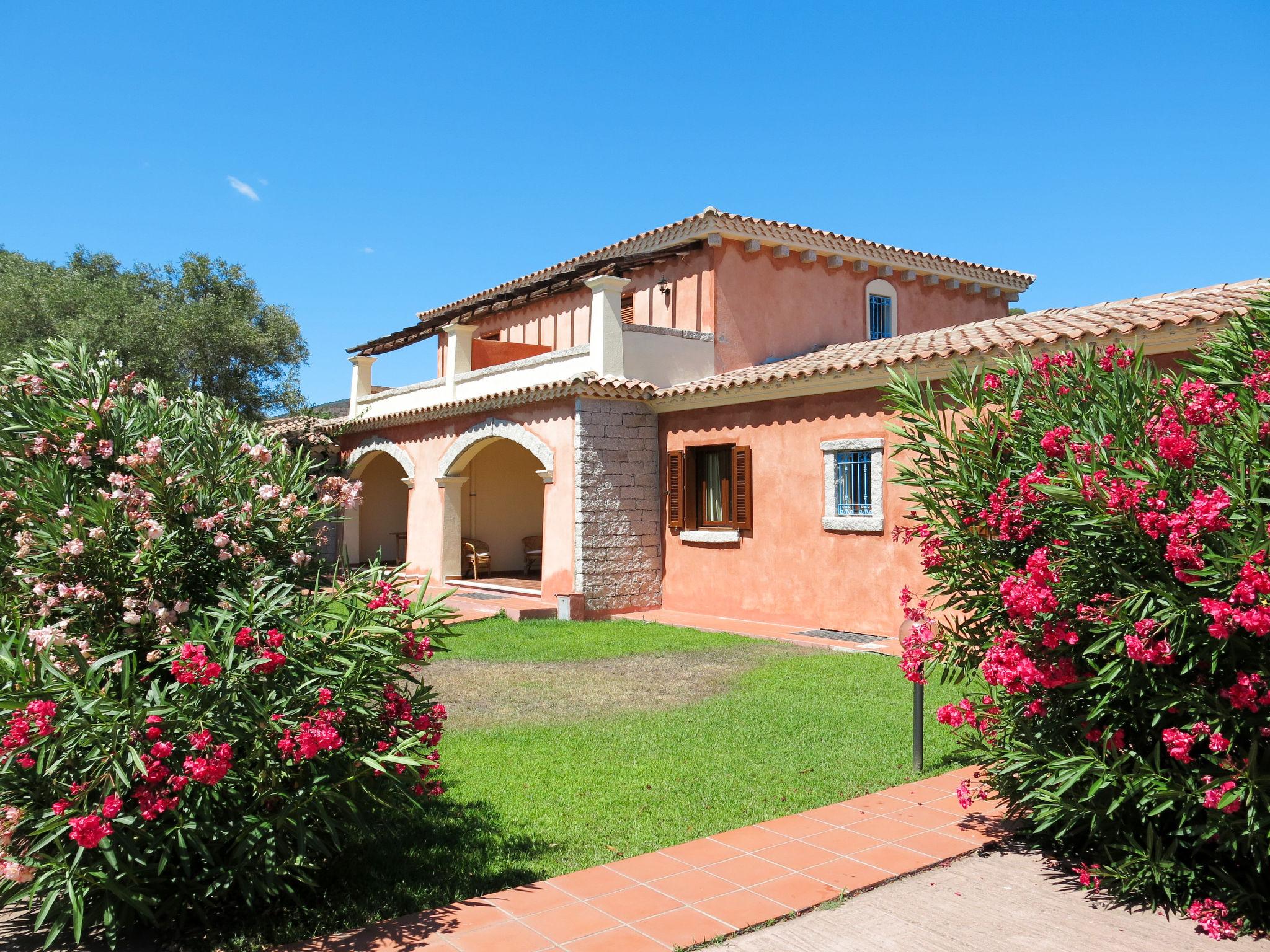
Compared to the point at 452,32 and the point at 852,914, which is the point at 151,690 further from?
the point at 452,32

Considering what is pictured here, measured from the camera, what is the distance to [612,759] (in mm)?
6348

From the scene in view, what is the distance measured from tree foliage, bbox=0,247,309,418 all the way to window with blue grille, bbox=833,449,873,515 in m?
14.9

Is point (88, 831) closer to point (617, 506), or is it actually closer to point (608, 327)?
point (617, 506)

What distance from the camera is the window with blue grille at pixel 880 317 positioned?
17.2 m

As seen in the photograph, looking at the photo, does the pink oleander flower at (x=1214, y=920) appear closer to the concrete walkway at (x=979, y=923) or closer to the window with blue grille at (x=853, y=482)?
the concrete walkway at (x=979, y=923)

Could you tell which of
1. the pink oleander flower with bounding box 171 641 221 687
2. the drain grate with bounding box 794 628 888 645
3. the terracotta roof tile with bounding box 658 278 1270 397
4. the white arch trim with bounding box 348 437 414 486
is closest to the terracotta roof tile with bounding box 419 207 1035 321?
the terracotta roof tile with bounding box 658 278 1270 397

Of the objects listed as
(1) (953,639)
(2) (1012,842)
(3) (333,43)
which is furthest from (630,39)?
(2) (1012,842)

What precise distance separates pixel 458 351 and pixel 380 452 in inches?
149

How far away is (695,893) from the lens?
4012mm

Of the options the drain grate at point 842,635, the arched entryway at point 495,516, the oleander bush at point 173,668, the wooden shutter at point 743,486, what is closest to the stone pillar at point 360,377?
the arched entryway at point 495,516

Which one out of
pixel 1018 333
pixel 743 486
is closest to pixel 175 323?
pixel 743 486

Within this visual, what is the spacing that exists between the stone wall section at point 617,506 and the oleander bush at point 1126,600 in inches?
372

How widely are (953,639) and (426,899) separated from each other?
297 cm

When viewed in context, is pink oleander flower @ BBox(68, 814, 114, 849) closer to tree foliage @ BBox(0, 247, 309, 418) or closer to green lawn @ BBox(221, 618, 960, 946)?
green lawn @ BBox(221, 618, 960, 946)
